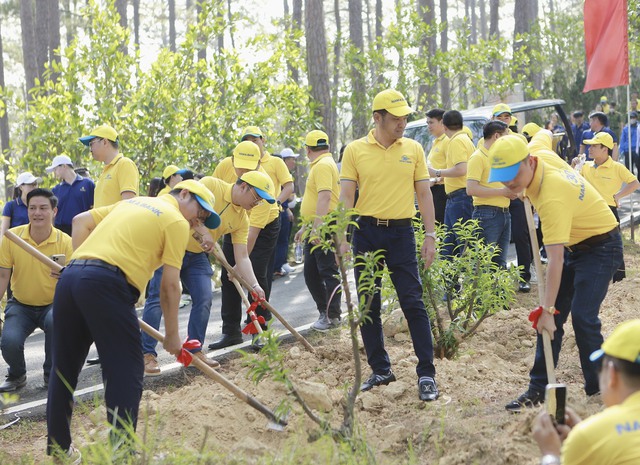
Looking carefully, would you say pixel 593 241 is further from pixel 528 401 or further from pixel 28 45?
pixel 28 45

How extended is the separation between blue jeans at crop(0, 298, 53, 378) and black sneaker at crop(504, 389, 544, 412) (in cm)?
353

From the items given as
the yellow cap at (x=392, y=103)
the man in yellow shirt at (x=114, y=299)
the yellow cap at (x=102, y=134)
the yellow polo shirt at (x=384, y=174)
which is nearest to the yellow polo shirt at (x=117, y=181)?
the yellow cap at (x=102, y=134)

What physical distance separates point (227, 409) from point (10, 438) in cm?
147

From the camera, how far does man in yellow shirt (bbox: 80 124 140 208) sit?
27.4 ft

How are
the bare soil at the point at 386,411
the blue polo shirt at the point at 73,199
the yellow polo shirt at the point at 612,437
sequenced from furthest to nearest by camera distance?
the blue polo shirt at the point at 73,199 < the bare soil at the point at 386,411 < the yellow polo shirt at the point at 612,437

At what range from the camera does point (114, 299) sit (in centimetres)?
478

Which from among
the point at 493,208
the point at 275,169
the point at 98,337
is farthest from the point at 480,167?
the point at 98,337

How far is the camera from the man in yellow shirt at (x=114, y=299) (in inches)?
188

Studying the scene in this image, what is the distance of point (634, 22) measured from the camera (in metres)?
17.9

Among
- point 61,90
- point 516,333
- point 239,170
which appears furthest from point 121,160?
point 61,90

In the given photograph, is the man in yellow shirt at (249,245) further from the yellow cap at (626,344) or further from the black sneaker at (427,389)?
the yellow cap at (626,344)

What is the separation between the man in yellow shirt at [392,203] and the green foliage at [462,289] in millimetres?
860

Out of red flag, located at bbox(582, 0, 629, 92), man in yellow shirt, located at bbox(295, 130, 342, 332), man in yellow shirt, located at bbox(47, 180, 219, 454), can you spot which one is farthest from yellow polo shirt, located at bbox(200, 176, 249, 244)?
red flag, located at bbox(582, 0, 629, 92)

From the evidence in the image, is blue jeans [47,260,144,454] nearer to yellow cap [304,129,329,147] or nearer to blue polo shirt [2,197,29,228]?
yellow cap [304,129,329,147]
